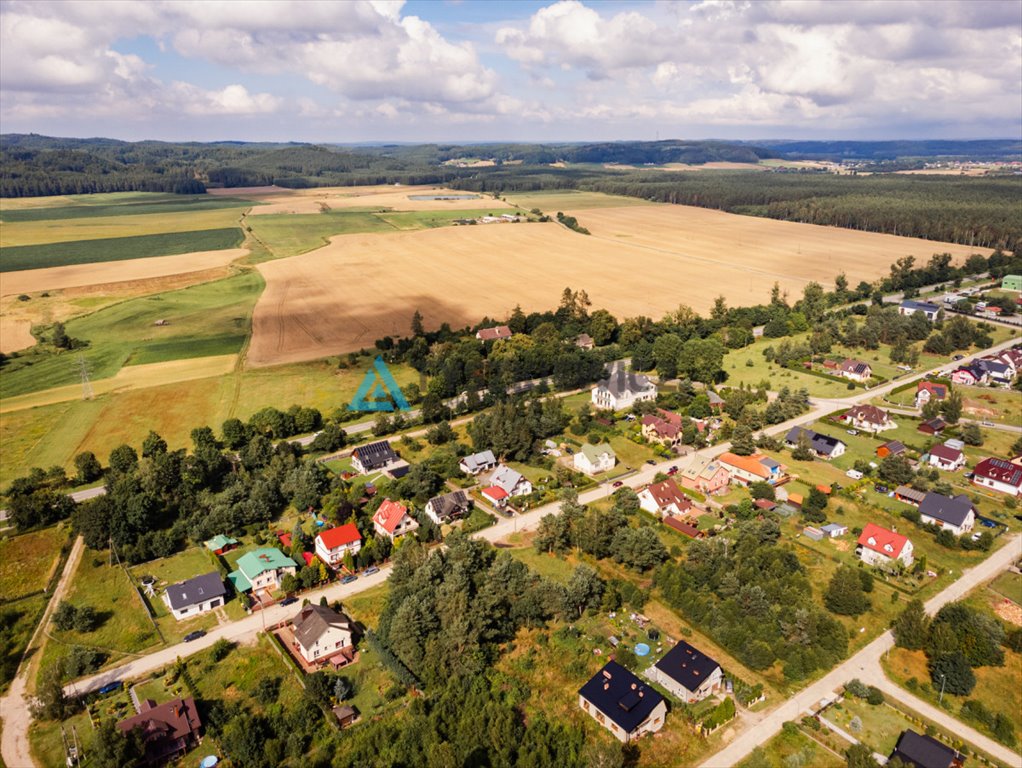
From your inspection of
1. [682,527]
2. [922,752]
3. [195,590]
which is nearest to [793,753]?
[922,752]

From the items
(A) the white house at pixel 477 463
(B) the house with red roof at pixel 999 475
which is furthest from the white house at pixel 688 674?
(B) the house with red roof at pixel 999 475

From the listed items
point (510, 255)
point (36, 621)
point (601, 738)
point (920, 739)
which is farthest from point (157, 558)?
point (510, 255)

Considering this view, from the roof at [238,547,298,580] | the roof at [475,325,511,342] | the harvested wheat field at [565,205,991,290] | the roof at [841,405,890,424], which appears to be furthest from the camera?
the harvested wheat field at [565,205,991,290]

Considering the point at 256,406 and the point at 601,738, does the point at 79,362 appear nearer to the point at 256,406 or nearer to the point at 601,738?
the point at 256,406

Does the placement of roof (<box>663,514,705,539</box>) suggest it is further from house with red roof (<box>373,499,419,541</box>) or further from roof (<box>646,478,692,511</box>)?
house with red roof (<box>373,499,419,541</box>)

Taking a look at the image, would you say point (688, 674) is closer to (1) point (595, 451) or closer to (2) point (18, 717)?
(1) point (595, 451)

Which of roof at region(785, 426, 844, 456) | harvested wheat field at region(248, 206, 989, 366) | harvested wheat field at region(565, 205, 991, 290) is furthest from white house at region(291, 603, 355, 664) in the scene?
harvested wheat field at region(565, 205, 991, 290)
